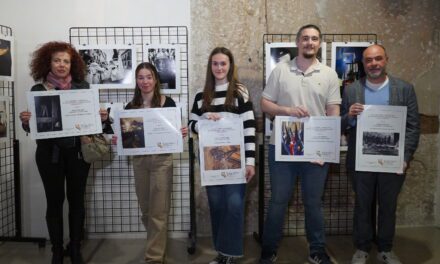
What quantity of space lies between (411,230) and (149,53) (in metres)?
3.08

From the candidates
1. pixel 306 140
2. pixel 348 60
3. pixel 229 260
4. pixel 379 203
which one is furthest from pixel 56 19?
pixel 379 203

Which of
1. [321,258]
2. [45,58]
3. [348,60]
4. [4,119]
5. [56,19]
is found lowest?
[321,258]

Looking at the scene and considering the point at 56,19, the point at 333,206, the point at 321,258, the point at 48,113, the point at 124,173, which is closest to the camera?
the point at 48,113

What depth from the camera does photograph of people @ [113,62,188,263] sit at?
2.66 meters

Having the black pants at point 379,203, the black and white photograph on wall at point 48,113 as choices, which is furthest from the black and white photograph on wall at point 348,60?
the black and white photograph on wall at point 48,113

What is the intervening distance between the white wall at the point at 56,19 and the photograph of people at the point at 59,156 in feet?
2.49

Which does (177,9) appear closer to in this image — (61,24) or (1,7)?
(61,24)

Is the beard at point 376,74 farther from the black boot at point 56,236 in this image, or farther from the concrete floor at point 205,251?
the black boot at point 56,236

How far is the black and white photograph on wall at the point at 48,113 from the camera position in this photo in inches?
98.8

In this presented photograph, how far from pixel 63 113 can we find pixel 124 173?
109 cm

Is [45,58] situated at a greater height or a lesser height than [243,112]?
greater

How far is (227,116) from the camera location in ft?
8.57

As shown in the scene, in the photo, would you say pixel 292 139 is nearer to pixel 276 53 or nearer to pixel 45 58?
pixel 276 53

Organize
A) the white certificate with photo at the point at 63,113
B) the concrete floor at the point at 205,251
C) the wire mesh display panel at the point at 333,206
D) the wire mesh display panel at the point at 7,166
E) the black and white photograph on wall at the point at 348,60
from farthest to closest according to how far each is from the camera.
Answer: the wire mesh display panel at the point at 333,206, the black and white photograph on wall at the point at 348,60, the wire mesh display panel at the point at 7,166, the concrete floor at the point at 205,251, the white certificate with photo at the point at 63,113
